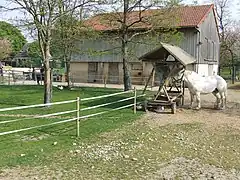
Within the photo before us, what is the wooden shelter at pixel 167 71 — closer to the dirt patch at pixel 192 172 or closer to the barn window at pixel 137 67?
the dirt patch at pixel 192 172

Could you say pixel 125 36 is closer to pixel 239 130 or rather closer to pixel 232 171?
pixel 239 130

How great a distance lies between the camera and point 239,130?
10828mm

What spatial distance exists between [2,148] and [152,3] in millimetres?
14637

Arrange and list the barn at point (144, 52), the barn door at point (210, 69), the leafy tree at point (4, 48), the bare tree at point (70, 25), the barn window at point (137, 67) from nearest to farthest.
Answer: the bare tree at point (70, 25) → the barn at point (144, 52) → the barn window at point (137, 67) → the barn door at point (210, 69) → the leafy tree at point (4, 48)

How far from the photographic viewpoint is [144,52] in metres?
32.8

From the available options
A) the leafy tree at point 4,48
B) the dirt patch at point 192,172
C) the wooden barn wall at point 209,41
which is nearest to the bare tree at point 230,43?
the wooden barn wall at point 209,41

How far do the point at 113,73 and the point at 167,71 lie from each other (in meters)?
19.7

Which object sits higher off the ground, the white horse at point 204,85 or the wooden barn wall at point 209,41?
the wooden barn wall at point 209,41

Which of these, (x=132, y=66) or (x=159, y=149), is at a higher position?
(x=132, y=66)

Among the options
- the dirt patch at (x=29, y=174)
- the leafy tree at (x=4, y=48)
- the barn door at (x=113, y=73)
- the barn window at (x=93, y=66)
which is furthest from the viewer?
the leafy tree at (x=4, y=48)

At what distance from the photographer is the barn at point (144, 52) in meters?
31.1

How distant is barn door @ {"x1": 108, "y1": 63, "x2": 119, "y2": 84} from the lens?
1353 inches

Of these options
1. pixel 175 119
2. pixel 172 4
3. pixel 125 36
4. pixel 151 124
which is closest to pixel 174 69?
pixel 175 119

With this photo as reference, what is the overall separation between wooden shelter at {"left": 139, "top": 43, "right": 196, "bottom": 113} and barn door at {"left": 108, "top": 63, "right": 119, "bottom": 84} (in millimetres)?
18094
